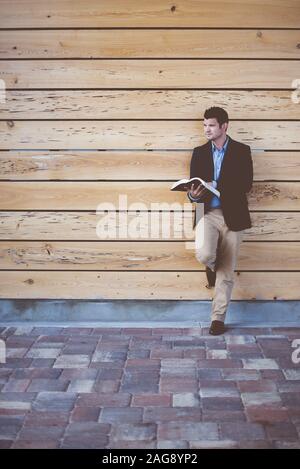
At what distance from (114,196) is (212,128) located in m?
1.20

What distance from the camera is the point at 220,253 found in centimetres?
488

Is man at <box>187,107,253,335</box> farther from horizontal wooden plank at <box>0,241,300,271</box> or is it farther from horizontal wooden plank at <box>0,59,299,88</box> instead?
horizontal wooden plank at <box>0,59,299,88</box>

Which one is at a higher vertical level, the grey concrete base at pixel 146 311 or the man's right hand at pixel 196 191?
the man's right hand at pixel 196 191

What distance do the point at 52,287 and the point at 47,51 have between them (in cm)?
237

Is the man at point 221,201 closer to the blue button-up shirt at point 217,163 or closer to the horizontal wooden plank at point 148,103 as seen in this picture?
the blue button-up shirt at point 217,163

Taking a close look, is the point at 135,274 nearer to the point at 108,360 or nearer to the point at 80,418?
the point at 108,360

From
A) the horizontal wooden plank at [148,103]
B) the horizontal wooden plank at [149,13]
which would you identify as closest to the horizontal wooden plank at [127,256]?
the horizontal wooden plank at [148,103]

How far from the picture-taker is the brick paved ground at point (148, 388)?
306cm

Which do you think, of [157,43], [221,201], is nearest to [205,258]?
[221,201]

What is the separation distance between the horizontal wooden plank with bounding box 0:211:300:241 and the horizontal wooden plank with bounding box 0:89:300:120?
38.8 inches

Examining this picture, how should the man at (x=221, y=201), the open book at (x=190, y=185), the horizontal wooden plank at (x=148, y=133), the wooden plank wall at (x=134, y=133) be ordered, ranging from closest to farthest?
the open book at (x=190, y=185) → the man at (x=221, y=201) → the wooden plank wall at (x=134, y=133) → the horizontal wooden plank at (x=148, y=133)

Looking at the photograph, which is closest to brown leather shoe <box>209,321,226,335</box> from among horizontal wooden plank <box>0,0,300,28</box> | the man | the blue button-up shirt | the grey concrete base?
the man

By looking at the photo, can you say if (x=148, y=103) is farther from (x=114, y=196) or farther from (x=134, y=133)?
(x=114, y=196)
